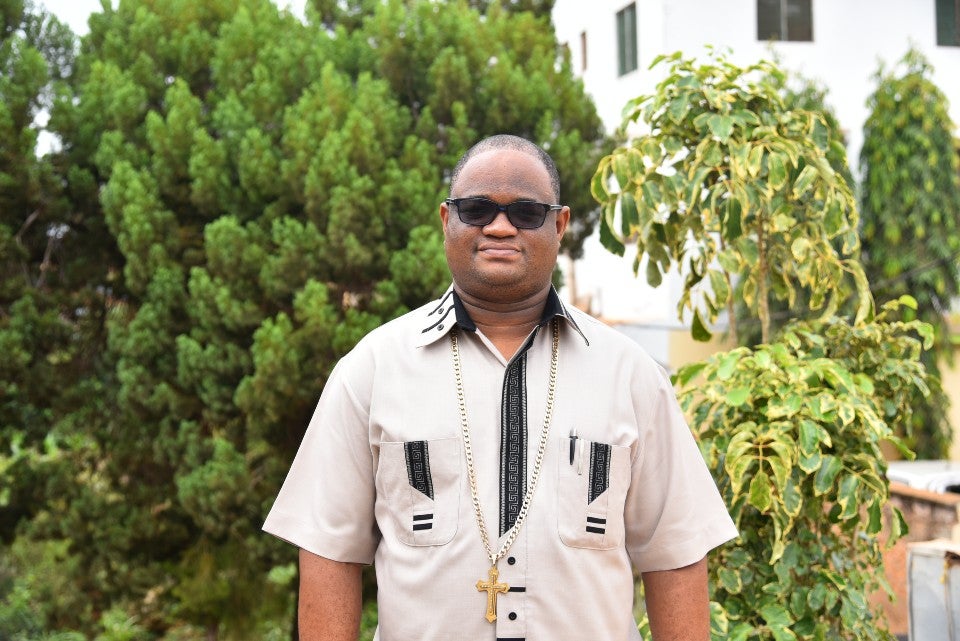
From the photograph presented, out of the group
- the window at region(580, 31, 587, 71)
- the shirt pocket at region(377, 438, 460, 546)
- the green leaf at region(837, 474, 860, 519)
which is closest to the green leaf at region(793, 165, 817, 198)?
the green leaf at region(837, 474, 860, 519)

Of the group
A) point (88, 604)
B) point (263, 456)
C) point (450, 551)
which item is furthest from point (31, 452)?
point (450, 551)

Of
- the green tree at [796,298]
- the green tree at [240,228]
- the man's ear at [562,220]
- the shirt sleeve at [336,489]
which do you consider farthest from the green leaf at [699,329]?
the green tree at [796,298]

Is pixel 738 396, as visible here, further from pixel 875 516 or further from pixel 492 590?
pixel 492 590

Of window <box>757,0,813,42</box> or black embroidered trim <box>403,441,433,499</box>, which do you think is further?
window <box>757,0,813,42</box>

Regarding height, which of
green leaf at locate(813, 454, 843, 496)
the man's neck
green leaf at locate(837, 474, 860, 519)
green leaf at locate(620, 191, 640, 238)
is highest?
green leaf at locate(620, 191, 640, 238)

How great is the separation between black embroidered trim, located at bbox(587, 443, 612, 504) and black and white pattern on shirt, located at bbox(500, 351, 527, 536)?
0.10 m

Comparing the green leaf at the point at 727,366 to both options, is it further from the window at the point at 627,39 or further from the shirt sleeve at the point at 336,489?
the window at the point at 627,39

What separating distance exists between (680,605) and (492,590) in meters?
0.35

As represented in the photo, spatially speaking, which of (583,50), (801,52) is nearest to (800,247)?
(801,52)

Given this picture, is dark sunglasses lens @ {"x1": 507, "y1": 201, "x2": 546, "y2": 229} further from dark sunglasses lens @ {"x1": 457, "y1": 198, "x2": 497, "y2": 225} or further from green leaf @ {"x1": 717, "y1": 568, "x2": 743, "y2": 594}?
green leaf @ {"x1": 717, "y1": 568, "x2": 743, "y2": 594}

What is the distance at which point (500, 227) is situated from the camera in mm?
1683

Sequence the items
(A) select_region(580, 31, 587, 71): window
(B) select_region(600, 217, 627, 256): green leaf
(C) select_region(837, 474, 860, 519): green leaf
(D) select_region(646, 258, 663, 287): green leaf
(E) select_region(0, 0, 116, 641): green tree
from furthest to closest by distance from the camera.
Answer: (A) select_region(580, 31, 587, 71): window → (E) select_region(0, 0, 116, 641): green tree → (D) select_region(646, 258, 663, 287): green leaf → (B) select_region(600, 217, 627, 256): green leaf → (C) select_region(837, 474, 860, 519): green leaf

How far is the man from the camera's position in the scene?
163cm

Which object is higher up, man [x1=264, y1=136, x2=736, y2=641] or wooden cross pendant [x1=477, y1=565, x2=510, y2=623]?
man [x1=264, y1=136, x2=736, y2=641]
